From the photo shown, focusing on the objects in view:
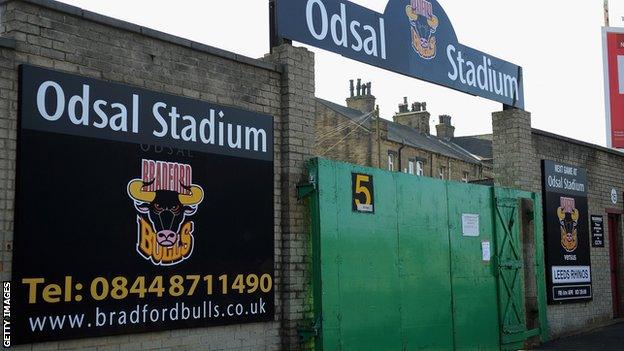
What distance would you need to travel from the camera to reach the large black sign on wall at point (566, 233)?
14617 mm

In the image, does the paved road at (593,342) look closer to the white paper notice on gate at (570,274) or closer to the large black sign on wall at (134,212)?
the white paper notice on gate at (570,274)

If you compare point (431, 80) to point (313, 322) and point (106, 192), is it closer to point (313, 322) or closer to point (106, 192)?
point (313, 322)

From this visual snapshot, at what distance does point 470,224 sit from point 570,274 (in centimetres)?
421

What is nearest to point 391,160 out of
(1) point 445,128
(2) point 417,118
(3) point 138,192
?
(2) point 417,118

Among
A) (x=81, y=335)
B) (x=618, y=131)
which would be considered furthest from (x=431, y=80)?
(x=618, y=131)

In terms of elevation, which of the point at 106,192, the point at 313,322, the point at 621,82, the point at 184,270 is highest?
the point at 621,82

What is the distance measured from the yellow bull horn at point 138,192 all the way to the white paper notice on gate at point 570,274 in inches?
380

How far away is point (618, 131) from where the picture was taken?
2017 cm

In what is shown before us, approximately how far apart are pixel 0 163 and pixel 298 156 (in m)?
3.94

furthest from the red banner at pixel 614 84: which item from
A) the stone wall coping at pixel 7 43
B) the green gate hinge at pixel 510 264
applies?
the stone wall coping at pixel 7 43

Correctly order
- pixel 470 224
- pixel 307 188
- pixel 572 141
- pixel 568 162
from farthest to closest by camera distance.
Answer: pixel 572 141 < pixel 568 162 < pixel 470 224 < pixel 307 188

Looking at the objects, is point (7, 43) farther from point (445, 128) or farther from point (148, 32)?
point (445, 128)

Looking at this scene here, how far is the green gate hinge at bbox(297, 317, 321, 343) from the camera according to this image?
9000 mm

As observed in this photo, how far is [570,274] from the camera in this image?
1520 cm
